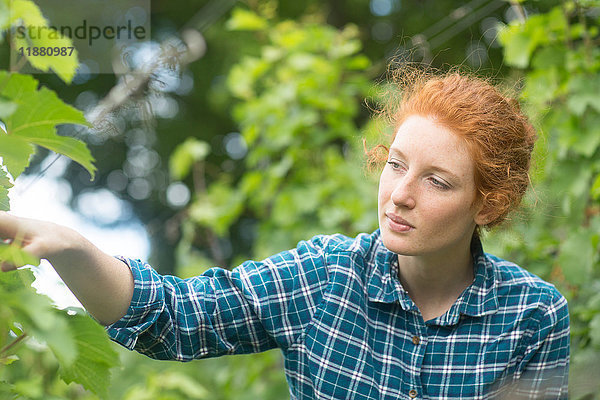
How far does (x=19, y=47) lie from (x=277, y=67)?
7.59 feet

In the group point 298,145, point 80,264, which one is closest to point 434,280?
point 80,264

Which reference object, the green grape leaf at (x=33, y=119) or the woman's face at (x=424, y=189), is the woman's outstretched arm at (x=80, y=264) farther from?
the woman's face at (x=424, y=189)

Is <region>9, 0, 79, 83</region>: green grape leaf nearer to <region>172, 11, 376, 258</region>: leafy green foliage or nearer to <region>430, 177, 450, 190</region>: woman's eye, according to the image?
<region>430, 177, 450, 190</region>: woman's eye

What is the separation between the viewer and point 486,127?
4.77 ft

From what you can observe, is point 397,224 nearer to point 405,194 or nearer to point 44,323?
point 405,194

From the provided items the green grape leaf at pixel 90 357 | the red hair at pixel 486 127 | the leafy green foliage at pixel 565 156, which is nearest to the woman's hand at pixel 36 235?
the green grape leaf at pixel 90 357

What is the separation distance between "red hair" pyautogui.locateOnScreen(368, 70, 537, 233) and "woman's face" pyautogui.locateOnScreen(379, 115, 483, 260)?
32 mm

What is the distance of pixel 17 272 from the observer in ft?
2.92

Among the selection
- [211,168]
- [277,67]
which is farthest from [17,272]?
[211,168]

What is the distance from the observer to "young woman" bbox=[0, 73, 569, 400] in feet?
4.52

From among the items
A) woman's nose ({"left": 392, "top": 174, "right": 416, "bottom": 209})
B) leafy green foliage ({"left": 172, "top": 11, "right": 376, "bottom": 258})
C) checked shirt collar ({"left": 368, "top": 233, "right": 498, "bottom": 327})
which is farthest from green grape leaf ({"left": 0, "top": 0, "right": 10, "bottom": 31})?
leafy green foliage ({"left": 172, "top": 11, "right": 376, "bottom": 258})

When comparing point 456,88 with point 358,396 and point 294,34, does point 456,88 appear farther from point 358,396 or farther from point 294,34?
point 294,34

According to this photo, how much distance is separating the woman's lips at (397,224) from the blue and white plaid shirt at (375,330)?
6.7 inches

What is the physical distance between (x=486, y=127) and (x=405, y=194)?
0.85 ft
